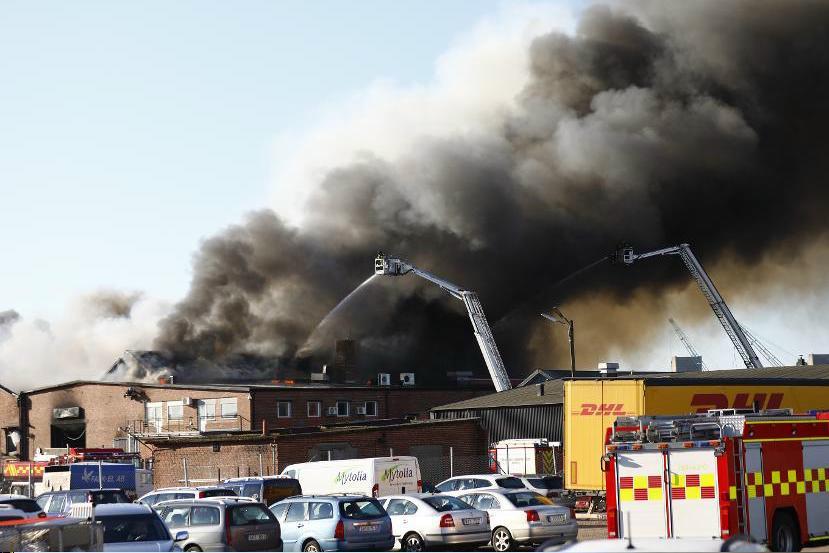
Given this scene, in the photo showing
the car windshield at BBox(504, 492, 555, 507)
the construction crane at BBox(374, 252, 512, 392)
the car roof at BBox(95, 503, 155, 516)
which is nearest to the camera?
the car roof at BBox(95, 503, 155, 516)

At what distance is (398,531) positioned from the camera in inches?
982

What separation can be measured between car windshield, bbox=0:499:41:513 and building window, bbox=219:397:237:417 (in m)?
31.4

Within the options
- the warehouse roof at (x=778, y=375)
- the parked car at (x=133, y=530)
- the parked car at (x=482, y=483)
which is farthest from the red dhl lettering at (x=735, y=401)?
the parked car at (x=133, y=530)

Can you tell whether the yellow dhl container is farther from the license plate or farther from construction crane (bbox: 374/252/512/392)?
construction crane (bbox: 374/252/512/392)

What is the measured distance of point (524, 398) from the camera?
49062mm

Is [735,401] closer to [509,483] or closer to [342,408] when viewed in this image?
[509,483]

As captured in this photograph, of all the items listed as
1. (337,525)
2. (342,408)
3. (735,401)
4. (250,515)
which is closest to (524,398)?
(735,401)

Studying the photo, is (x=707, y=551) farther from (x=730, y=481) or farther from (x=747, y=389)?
(x=747, y=389)

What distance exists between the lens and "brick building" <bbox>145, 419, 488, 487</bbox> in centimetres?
4266

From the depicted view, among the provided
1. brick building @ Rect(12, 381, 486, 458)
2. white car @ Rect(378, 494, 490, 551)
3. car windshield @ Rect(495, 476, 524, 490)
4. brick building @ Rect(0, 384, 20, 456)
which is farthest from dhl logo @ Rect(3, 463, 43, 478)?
white car @ Rect(378, 494, 490, 551)

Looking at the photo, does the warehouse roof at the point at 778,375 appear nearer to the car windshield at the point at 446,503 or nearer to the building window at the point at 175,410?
the car windshield at the point at 446,503

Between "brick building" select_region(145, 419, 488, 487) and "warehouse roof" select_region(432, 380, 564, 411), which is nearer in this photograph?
"brick building" select_region(145, 419, 488, 487)

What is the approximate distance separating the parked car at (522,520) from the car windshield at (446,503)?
2.14 ft

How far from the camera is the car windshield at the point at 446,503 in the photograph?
24.8 meters
